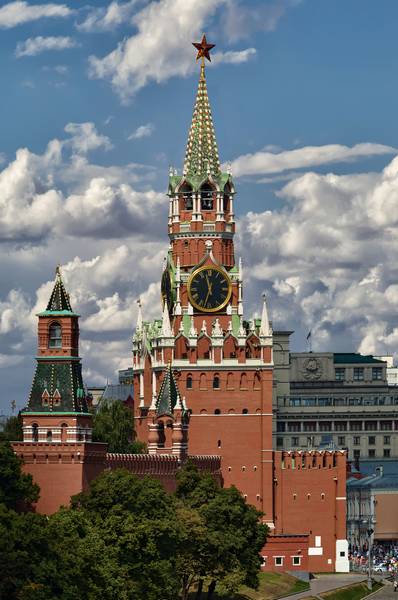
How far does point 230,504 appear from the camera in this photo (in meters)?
196

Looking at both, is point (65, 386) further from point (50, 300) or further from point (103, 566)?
point (103, 566)

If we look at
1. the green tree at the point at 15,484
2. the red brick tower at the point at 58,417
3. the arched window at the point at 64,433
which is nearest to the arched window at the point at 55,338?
the red brick tower at the point at 58,417

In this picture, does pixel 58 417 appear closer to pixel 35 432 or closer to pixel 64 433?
pixel 64 433

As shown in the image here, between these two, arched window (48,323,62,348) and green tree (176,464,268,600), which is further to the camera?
green tree (176,464,268,600)

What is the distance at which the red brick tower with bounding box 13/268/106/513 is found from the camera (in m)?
180

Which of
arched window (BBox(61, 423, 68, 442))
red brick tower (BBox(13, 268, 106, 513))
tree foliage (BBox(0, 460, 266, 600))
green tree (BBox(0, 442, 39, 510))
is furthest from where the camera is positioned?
arched window (BBox(61, 423, 68, 442))

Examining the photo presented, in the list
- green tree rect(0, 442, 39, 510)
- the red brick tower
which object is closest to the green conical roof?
the red brick tower

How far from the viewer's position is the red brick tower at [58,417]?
592 feet

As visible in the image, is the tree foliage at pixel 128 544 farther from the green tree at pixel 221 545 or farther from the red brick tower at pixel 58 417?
the red brick tower at pixel 58 417

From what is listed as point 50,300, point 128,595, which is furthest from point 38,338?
point 128,595

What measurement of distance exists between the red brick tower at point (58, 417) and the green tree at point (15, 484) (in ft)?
10.00

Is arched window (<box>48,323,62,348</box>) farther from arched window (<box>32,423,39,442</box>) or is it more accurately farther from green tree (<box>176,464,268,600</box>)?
green tree (<box>176,464,268,600</box>)

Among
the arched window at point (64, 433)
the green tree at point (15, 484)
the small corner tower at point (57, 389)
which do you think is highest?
the small corner tower at point (57, 389)

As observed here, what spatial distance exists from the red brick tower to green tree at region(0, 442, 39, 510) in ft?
10.00
